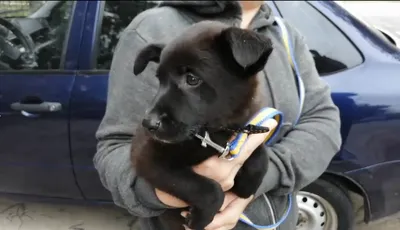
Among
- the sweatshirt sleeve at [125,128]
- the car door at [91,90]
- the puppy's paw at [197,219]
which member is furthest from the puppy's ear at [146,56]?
the car door at [91,90]

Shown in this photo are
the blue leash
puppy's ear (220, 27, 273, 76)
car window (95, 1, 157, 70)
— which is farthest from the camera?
car window (95, 1, 157, 70)

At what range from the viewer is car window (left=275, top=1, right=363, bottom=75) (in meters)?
3.02

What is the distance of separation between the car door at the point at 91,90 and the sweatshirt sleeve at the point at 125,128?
1292mm

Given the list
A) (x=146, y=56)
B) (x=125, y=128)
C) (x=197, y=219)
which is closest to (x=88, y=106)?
(x=125, y=128)

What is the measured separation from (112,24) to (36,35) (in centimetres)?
51

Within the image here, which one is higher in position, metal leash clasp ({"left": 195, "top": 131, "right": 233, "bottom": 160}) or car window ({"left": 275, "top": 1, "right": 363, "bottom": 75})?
metal leash clasp ({"left": 195, "top": 131, "right": 233, "bottom": 160})

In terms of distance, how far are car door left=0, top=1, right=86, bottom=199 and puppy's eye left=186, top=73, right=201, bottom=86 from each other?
173 centimetres

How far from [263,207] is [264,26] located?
678 millimetres

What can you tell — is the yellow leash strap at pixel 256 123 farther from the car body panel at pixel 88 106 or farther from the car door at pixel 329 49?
the car body panel at pixel 88 106

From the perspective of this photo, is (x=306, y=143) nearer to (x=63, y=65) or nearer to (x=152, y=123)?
(x=152, y=123)

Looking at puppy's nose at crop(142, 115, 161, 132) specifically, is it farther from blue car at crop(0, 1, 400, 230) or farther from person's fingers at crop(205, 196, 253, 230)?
blue car at crop(0, 1, 400, 230)

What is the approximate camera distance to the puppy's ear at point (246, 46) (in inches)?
55.1

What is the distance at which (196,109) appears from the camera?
1.50 meters

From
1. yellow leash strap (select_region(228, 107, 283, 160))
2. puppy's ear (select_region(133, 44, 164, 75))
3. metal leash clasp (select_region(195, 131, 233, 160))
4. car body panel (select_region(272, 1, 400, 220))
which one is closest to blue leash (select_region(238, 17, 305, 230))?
yellow leash strap (select_region(228, 107, 283, 160))
